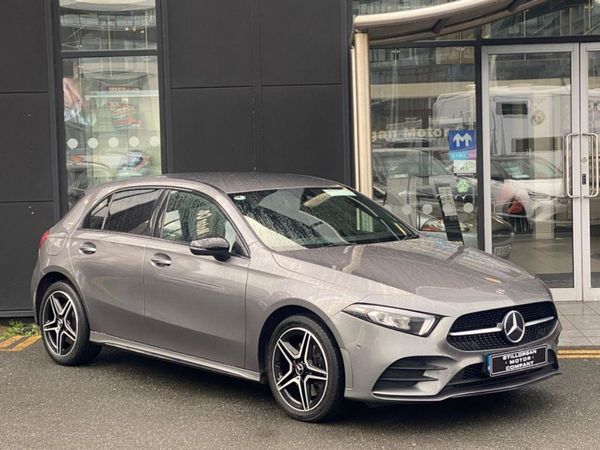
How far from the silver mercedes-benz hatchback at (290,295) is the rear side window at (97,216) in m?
0.01

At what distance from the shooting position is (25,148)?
8398 mm

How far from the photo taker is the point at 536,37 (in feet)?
28.4

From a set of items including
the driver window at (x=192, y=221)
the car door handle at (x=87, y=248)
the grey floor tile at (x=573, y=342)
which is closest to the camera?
the driver window at (x=192, y=221)

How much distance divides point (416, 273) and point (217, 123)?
13.7 ft

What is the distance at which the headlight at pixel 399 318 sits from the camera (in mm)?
4457

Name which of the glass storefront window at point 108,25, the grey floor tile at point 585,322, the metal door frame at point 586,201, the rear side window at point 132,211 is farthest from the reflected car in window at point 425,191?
the rear side window at point 132,211

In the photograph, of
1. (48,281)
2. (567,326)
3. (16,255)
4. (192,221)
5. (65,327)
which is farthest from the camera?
(16,255)

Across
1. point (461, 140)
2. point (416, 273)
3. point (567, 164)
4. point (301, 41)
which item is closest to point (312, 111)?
point (301, 41)

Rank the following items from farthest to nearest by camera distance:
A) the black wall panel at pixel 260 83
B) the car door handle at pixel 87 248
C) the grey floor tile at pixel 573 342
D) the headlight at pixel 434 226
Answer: the headlight at pixel 434 226 < the black wall panel at pixel 260 83 < the grey floor tile at pixel 573 342 < the car door handle at pixel 87 248

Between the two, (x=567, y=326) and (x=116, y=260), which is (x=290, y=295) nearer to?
(x=116, y=260)

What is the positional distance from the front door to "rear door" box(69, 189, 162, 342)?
4215mm

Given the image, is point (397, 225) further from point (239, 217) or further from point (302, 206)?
point (239, 217)

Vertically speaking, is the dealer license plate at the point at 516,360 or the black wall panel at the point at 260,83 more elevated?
the black wall panel at the point at 260,83

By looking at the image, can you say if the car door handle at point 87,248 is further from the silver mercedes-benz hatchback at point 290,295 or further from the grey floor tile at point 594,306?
the grey floor tile at point 594,306
